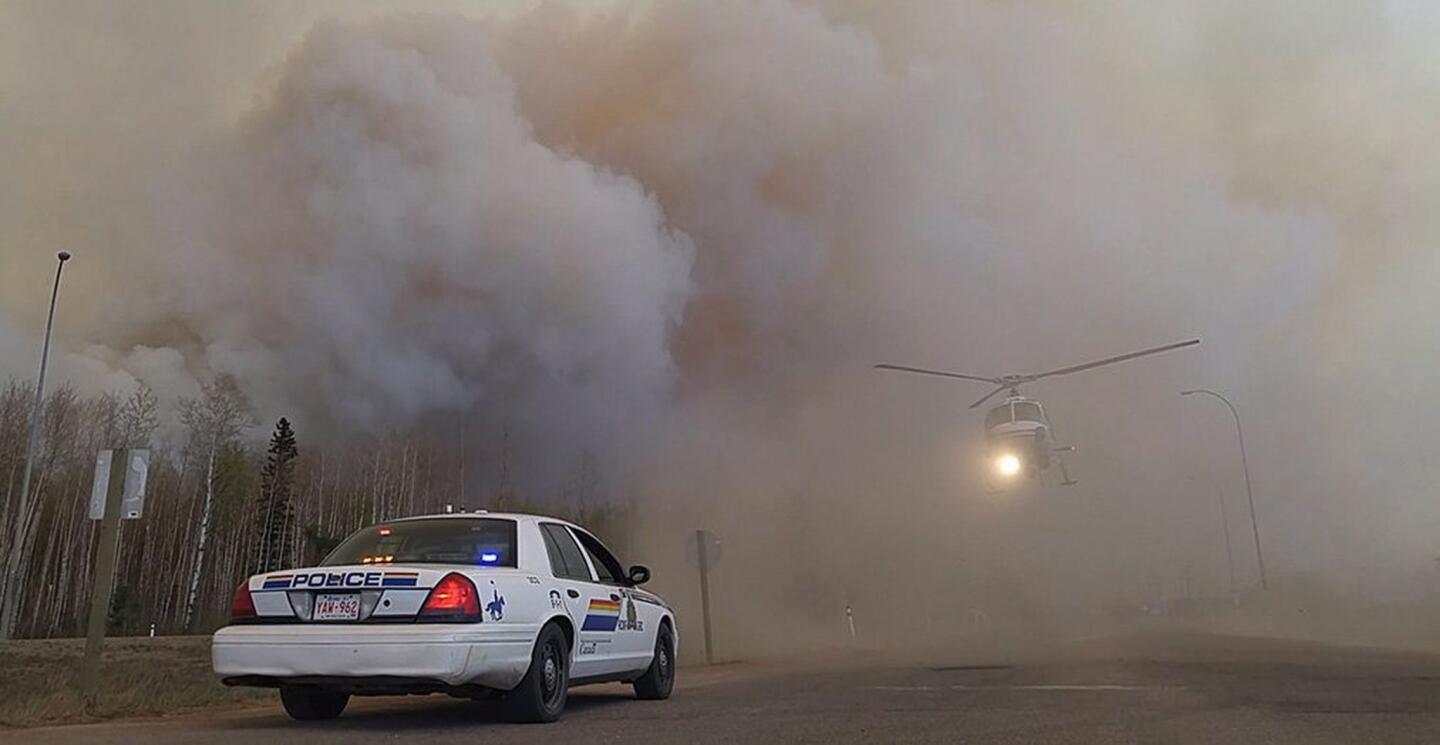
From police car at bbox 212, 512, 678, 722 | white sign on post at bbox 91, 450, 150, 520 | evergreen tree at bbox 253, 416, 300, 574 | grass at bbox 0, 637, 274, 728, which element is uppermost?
evergreen tree at bbox 253, 416, 300, 574

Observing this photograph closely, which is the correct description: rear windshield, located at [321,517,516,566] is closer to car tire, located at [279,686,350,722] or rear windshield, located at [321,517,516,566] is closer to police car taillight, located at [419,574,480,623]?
police car taillight, located at [419,574,480,623]

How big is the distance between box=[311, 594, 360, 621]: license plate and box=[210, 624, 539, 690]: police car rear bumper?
56 mm

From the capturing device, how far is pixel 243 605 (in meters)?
5.97

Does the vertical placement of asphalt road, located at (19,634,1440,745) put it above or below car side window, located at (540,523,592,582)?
below

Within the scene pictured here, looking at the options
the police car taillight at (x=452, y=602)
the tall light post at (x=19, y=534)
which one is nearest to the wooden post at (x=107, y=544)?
the police car taillight at (x=452, y=602)

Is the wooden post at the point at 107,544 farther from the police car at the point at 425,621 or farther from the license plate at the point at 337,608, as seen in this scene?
the license plate at the point at 337,608

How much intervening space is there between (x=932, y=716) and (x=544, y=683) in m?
2.39

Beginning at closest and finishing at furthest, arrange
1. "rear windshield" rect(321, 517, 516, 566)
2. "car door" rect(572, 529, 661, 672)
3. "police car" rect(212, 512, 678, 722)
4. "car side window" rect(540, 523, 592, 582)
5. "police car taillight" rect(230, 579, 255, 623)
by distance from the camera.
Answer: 1. "police car" rect(212, 512, 678, 722)
2. "police car taillight" rect(230, 579, 255, 623)
3. "rear windshield" rect(321, 517, 516, 566)
4. "car side window" rect(540, 523, 592, 582)
5. "car door" rect(572, 529, 661, 672)

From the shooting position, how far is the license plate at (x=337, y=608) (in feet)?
18.7

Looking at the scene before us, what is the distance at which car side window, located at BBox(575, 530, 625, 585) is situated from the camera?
25.6ft

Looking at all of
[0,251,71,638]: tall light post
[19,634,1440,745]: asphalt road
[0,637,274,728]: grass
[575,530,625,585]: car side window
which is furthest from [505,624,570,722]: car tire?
[0,251,71,638]: tall light post

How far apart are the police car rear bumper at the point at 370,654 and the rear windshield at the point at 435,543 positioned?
2.29 ft

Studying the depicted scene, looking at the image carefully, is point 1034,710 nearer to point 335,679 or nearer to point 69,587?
point 335,679

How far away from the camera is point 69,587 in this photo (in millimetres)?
37906
